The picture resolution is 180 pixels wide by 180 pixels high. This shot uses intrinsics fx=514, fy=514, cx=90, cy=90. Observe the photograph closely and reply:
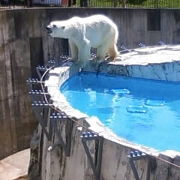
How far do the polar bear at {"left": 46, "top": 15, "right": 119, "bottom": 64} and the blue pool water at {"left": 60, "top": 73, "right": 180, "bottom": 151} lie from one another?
0.51 metres

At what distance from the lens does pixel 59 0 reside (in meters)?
17.9

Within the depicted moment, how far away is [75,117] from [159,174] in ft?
5.42

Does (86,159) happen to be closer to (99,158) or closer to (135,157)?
(99,158)

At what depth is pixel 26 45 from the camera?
523 inches

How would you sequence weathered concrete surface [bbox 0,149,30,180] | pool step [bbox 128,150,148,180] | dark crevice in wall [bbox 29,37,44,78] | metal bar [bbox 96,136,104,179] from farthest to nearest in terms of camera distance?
dark crevice in wall [bbox 29,37,44,78] < weathered concrete surface [bbox 0,149,30,180] < metal bar [bbox 96,136,104,179] < pool step [bbox 128,150,148,180]

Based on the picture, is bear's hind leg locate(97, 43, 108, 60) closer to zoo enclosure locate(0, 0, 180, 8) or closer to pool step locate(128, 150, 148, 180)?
pool step locate(128, 150, 148, 180)

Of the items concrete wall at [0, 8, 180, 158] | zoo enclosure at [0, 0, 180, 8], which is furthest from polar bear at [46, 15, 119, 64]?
zoo enclosure at [0, 0, 180, 8]

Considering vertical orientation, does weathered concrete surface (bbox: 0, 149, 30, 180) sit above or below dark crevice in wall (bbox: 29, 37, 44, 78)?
below

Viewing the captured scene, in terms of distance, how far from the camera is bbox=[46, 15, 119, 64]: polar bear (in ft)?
31.9

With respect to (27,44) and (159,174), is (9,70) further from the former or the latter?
(159,174)

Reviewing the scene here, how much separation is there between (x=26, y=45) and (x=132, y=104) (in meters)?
5.34

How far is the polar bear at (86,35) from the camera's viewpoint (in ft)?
31.9

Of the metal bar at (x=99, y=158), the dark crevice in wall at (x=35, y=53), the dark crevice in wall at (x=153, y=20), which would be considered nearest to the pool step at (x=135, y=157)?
the metal bar at (x=99, y=158)

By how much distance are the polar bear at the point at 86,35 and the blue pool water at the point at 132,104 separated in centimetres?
51
